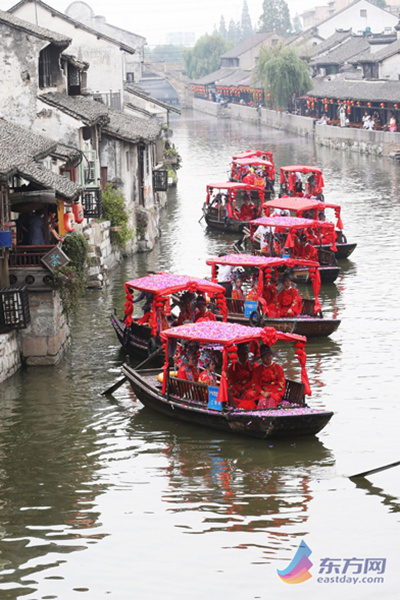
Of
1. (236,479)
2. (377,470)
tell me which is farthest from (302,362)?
(377,470)

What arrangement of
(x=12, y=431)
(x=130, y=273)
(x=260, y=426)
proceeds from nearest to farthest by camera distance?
(x=260, y=426) → (x=12, y=431) → (x=130, y=273)

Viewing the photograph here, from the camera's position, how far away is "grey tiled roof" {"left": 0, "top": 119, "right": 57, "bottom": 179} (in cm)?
2061

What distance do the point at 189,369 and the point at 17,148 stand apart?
7.10m

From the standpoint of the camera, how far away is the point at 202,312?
75.0ft

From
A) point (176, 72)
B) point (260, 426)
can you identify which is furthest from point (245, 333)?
point (176, 72)

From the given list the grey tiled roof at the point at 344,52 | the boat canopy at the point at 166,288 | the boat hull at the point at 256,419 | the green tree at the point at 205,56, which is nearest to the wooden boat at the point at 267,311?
the boat canopy at the point at 166,288

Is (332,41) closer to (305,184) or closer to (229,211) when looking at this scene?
(305,184)

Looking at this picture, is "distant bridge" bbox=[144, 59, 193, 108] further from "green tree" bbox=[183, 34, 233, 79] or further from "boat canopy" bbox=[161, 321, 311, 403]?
"boat canopy" bbox=[161, 321, 311, 403]

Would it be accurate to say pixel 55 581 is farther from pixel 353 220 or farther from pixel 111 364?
pixel 353 220

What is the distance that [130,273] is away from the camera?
111 ft

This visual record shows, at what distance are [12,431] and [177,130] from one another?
260 ft

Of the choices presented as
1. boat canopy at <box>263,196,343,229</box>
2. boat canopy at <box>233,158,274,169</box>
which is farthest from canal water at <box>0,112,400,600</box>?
boat canopy at <box>233,158,274,169</box>

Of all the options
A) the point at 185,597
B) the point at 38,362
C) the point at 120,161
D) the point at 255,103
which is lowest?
the point at 185,597

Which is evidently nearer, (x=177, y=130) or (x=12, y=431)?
(x=12, y=431)
